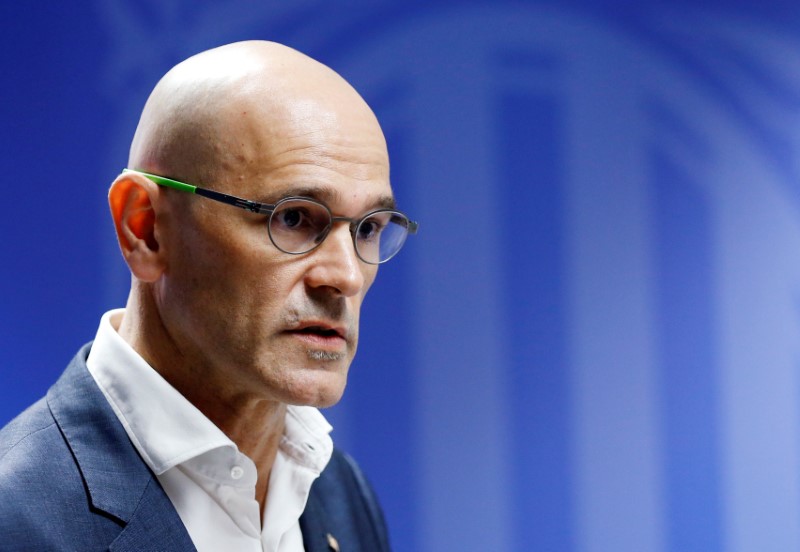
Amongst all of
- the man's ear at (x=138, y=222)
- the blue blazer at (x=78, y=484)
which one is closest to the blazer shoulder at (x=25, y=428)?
the blue blazer at (x=78, y=484)

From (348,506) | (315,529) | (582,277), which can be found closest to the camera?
(315,529)

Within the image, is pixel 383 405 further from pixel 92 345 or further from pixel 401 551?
pixel 92 345

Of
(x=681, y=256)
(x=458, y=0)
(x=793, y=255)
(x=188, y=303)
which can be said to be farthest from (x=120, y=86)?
(x=793, y=255)

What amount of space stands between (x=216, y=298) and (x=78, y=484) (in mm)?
333

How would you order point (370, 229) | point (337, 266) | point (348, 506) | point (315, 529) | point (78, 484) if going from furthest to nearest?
point (348, 506) → point (315, 529) → point (370, 229) → point (337, 266) → point (78, 484)

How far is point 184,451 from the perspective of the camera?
5.20 ft

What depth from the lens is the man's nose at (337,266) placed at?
1.60m

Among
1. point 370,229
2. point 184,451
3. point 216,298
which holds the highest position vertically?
point 370,229

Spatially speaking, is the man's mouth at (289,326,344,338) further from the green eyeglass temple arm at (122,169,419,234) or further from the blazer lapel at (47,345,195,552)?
the blazer lapel at (47,345,195,552)

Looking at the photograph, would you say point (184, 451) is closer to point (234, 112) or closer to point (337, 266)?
point (337, 266)

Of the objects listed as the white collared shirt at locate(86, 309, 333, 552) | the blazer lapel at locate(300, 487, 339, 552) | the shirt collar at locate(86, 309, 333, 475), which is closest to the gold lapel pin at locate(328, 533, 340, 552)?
the blazer lapel at locate(300, 487, 339, 552)

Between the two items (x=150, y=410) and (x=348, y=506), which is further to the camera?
(x=348, y=506)

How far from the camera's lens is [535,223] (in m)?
2.77

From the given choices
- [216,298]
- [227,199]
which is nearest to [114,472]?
[216,298]
